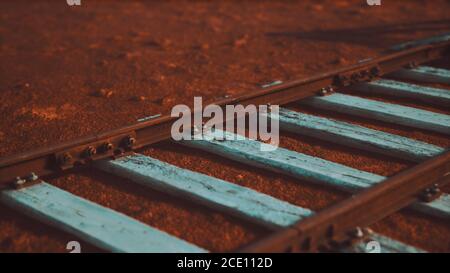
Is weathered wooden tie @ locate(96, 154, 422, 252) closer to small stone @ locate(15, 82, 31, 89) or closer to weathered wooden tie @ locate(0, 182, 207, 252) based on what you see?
weathered wooden tie @ locate(0, 182, 207, 252)

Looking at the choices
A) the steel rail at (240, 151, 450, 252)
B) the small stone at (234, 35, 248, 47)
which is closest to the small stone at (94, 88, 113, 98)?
→ the small stone at (234, 35, 248, 47)

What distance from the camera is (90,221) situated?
280 cm

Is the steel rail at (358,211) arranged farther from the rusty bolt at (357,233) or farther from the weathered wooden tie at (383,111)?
A: the weathered wooden tie at (383,111)

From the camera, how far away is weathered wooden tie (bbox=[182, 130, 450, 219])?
10.1 ft

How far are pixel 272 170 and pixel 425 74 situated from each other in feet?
8.98

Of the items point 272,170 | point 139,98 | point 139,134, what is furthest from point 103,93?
point 272,170

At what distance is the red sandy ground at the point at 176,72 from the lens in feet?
9.65

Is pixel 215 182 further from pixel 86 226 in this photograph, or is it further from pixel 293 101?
pixel 293 101

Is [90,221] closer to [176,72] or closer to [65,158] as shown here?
[65,158]

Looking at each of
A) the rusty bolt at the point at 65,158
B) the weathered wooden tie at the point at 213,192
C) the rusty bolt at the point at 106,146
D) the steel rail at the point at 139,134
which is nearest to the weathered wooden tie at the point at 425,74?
the steel rail at the point at 139,134

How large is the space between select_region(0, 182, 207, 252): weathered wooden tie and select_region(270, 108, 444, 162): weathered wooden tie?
1.73 metres
